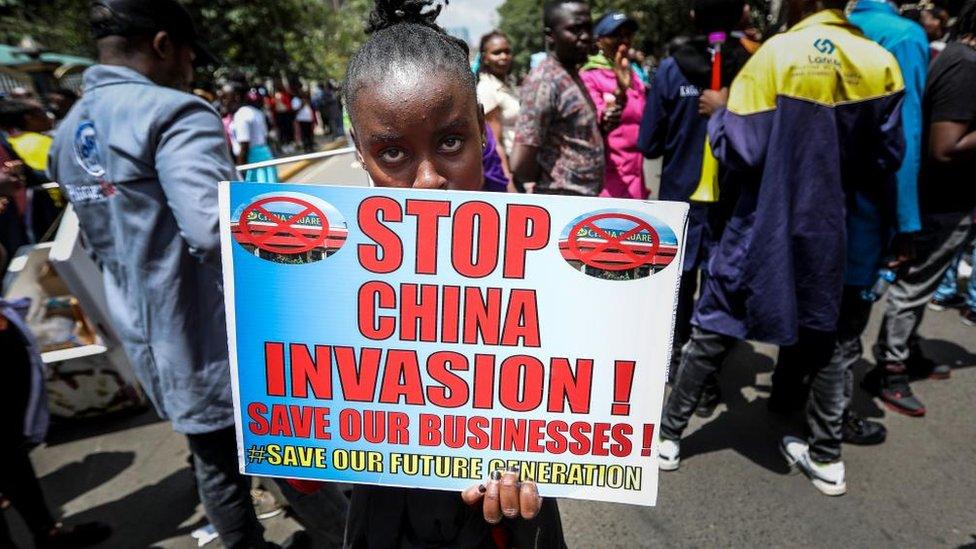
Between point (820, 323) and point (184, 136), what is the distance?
7.57ft

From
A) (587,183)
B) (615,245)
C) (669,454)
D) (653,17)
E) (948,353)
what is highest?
(653,17)

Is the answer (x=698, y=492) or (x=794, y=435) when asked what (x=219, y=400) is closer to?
(x=698, y=492)

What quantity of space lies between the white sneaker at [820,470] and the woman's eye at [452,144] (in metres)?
2.35

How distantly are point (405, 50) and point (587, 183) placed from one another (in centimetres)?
190

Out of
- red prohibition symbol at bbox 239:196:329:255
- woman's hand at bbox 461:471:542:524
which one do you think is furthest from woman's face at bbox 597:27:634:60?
woman's hand at bbox 461:471:542:524

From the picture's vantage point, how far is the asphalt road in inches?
88.0

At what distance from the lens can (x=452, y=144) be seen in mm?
1080

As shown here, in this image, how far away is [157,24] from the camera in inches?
64.4

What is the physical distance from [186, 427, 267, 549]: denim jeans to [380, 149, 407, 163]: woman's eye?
115 cm

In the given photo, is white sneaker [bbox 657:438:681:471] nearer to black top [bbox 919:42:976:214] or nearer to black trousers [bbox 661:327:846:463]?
black trousers [bbox 661:327:846:463]

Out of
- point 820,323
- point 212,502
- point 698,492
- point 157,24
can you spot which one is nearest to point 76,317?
point 212,502

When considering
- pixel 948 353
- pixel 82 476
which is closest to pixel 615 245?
pixel 82 476

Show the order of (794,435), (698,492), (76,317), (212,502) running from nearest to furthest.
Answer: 1. (212,502)
2. (698,492)
3. (794,435)
4. (76,317)

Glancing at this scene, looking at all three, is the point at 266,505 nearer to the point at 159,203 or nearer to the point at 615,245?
the point at 159,203
